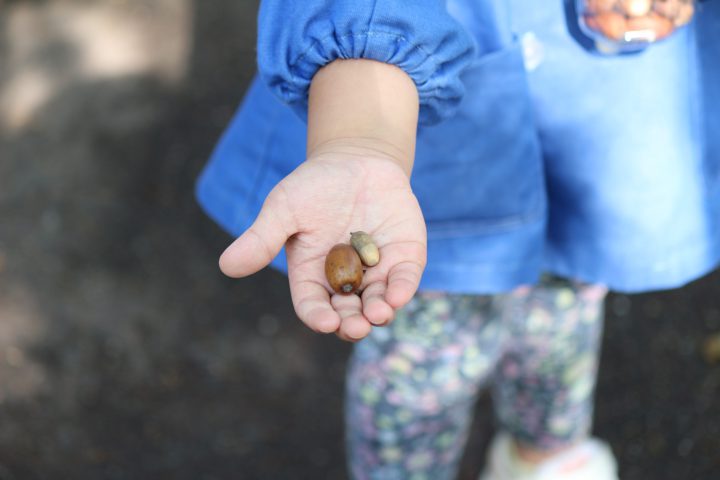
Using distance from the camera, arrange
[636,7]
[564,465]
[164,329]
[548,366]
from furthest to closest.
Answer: [164,329], [564,465], [548,366], [636,7]

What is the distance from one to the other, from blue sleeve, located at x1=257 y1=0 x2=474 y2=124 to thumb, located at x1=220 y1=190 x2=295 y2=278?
18cm

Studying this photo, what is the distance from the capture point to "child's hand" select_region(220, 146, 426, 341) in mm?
979

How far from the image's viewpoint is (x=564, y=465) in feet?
5.71

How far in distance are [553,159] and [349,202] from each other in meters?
0.48

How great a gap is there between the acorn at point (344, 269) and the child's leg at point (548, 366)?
24.3 inches

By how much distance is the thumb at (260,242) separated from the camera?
3.20 ft

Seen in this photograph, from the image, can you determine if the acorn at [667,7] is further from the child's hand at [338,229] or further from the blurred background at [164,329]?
the blurred background at [164,329]

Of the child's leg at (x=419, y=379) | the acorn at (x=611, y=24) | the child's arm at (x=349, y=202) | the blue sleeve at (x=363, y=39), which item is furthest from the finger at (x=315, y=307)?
the acorn at (x=611, y=24)

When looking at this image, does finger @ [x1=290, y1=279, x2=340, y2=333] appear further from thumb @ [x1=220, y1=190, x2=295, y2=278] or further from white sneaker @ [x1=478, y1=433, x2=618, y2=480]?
white sneaker @ [x1=478, y1=433, x2=618, y2=480]

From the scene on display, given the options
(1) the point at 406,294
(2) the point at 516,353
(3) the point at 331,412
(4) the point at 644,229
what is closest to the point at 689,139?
(4) the point at 644,229

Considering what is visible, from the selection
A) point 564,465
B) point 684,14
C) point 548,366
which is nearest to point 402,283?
point 684,14

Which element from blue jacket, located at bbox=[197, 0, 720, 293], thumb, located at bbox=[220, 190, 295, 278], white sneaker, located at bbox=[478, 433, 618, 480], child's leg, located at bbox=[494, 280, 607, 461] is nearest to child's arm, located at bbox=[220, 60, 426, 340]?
thumb, located at bbox=[220, 190, 295, 278]

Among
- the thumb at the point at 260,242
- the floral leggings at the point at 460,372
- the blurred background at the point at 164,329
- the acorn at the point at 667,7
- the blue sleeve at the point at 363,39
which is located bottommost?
the blurred background at the point at 164,329

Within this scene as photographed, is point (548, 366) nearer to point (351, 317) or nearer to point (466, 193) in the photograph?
point (466, 193)
